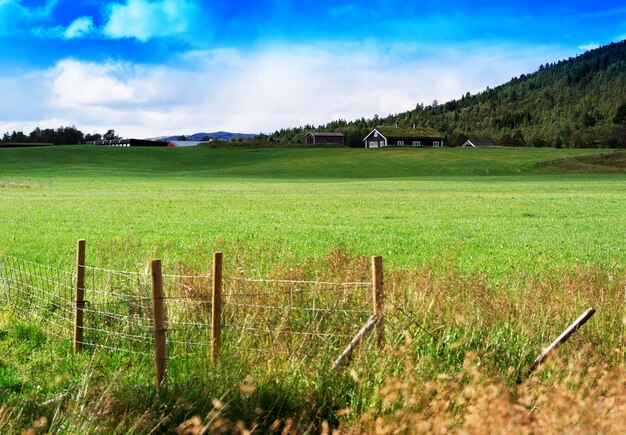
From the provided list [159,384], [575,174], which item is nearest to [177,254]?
[159,384]

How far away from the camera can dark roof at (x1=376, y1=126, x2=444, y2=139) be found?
509 ft

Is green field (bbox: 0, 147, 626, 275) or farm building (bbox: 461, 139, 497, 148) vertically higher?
farm building (bbox: 461, 139, 497, 148)

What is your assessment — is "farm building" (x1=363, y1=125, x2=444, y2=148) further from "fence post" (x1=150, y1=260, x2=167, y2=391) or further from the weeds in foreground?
"fence post" (x1=150, y1=260, x2=167, y2=391)

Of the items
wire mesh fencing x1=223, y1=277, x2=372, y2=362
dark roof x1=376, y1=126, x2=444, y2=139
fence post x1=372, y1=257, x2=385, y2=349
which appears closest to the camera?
fence post x1=372, y1=257, x2=385, y2=349

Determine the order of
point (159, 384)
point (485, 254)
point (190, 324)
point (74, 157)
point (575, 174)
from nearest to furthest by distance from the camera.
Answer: point (159, 384) → point (190, 324) → point (485, 254) → point (575, 174) → point (74, 157)

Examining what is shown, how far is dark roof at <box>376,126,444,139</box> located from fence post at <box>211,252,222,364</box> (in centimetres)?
14830

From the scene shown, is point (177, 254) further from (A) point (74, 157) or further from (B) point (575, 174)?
(A) point (74, 157)

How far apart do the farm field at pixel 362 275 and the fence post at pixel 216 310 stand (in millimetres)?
544

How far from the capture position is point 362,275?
1110 cm

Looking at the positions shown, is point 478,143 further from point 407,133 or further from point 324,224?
point 324,224

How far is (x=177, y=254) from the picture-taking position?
1805 cm

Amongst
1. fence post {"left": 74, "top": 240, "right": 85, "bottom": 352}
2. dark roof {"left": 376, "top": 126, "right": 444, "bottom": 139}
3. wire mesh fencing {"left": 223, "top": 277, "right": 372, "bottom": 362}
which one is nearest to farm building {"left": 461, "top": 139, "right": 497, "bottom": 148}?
dark roof {"left": 376, "top": 126, "right": 444, "bottom": 139}

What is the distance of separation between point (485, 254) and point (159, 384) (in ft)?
45.1

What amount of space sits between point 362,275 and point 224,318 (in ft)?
8.81
